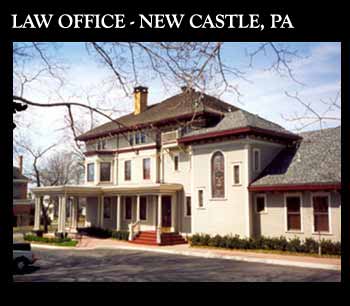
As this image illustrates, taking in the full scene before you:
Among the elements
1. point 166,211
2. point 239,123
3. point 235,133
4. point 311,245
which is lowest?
point 311,245

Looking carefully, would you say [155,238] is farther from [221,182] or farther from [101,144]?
[101,144]

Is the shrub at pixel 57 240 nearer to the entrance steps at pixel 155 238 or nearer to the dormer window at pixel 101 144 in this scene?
the entrance steps at pixel 155 238

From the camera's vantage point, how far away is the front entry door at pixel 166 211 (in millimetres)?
30203

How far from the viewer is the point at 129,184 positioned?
→ 33500 millimetres

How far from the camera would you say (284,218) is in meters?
22.7

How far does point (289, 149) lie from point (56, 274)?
16.7 m

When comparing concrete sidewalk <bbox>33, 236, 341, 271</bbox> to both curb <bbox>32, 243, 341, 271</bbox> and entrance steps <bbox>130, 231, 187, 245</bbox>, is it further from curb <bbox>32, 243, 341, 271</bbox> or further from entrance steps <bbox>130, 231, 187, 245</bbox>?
entrance steps <bbox>130, 231, 187, 245</bbox>

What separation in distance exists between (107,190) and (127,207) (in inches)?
87.6

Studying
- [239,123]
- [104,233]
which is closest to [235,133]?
[239,123]

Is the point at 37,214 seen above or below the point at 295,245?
above

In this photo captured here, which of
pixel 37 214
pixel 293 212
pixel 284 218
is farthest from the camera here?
pixel 37 214

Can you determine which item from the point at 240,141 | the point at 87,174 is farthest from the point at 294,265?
the point at 87,174

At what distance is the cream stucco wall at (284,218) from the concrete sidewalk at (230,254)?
190 cm

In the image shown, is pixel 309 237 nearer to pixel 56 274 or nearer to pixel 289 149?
pixel 289 149
